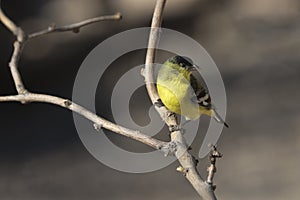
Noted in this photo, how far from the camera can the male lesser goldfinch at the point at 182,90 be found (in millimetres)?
1980

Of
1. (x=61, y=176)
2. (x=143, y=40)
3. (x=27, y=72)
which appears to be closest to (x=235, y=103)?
(x=143, y=40)

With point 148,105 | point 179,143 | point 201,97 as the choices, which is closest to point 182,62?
point 201,97

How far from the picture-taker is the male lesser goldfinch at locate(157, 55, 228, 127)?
198cm

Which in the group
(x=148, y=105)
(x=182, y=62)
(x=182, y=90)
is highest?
(x=148, y=105)

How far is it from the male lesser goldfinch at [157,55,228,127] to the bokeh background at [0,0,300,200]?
175 cm

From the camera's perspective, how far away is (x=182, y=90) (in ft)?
7.04

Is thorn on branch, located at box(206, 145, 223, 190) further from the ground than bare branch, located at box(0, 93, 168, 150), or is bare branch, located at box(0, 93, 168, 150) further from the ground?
bare branch, located at box(0, 93, 168, 150)

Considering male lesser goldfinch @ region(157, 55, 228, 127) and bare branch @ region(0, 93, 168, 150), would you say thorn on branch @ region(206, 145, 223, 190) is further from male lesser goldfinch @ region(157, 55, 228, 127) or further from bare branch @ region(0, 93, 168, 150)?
male lesser goldfinch @ region(157, 55, 228, 127)

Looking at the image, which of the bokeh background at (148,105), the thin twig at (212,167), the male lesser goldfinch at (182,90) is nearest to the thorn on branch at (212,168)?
the thin twig at (212,167)

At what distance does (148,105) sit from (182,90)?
9.68 feet

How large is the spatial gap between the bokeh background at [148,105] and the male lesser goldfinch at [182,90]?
175 centimetres

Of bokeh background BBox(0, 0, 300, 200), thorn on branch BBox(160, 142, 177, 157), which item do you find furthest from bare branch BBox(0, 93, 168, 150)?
bokeh background BBox(0, 0, 300, 200)

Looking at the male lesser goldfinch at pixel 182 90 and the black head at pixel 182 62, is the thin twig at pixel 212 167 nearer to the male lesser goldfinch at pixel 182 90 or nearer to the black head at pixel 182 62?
the male lesser goldfinch at pixel 182 90

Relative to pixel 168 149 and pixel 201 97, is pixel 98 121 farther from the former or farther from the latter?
pixel 201 97
